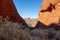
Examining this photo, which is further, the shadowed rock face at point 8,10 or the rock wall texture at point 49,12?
the rock wall texture at point 49,12

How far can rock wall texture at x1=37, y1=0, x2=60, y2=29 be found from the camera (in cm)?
1939

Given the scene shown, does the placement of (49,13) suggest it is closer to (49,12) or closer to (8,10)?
(49,12)

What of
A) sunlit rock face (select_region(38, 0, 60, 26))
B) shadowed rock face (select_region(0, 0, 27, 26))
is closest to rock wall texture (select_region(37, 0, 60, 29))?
sunlit rock face (select_region(38, 0, 60, 26))

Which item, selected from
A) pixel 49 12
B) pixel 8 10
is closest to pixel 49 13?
pixel 49 12

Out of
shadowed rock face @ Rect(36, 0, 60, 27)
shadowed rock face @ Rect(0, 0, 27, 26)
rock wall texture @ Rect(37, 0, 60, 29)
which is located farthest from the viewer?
rock wall texture @ Rect(37, 0, 60, 29)

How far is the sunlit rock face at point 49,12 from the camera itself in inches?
765

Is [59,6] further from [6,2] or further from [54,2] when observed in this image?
[6,2]

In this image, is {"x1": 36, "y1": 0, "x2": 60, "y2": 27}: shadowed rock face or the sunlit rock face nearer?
{"x1": 36, "y1": 0, "x2": 60, "y2": 27}: shadowed rock face

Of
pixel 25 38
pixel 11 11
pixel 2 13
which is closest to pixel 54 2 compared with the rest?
pixel 11 11

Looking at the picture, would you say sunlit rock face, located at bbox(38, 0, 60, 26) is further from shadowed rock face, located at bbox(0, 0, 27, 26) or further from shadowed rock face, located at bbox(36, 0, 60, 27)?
shadowed rock face, located at bbox(0, 0, 27, 26)

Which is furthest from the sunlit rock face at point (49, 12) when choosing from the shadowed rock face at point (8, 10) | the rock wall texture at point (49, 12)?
the shadowed rock face at point (8, 10)

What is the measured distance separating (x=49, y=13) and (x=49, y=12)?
236 mm

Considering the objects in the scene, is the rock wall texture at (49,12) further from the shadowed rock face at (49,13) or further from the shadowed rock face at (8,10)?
the shadowed rock face at (8,10)

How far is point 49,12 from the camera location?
2152 centimetres
